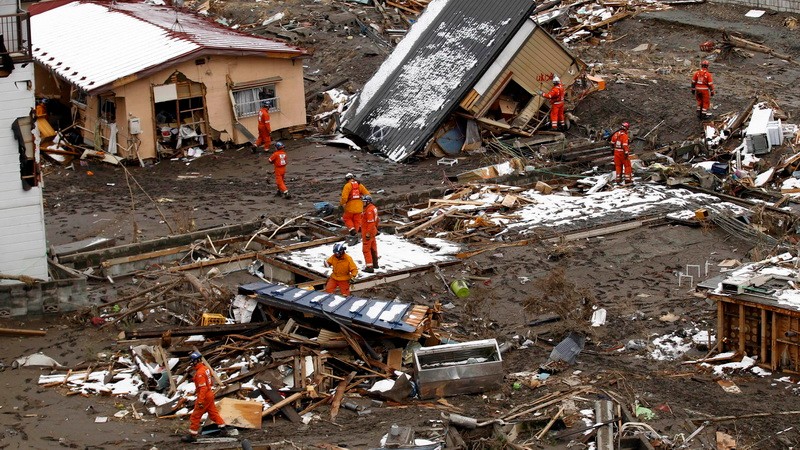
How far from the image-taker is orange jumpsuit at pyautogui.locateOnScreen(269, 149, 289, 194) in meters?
25.2

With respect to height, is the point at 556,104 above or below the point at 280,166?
above

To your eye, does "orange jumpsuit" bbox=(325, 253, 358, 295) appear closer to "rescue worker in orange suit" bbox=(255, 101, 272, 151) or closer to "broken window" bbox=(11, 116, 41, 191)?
"broken window" bbox=(11, 116, 41, 191)

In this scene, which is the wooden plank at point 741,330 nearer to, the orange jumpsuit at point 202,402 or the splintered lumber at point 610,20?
the orange jumpsuit at point 202,402

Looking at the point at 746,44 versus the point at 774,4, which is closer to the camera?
the point at 746,44

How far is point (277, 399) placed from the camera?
16188 mm

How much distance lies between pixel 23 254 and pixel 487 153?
11770 mm

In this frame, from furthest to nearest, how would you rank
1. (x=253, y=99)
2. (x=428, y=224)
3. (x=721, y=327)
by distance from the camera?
(x=253, y=99)
(x=428, y=224)
(x=721, y=327)

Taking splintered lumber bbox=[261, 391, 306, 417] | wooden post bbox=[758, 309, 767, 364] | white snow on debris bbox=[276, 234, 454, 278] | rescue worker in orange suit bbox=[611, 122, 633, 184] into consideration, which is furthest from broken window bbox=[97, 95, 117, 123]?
wooden post bbox=[758, 309, 767, 364]

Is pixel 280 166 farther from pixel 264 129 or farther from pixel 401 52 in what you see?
pixel 401 52

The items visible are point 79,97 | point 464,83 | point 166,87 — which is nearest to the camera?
point 464,83

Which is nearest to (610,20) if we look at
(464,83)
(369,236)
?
(464,83)

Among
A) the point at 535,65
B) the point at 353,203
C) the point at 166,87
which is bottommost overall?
the point at 353,203

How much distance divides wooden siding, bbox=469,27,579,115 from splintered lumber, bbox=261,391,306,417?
13667 mm

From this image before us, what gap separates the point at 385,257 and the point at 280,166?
16.5ft
